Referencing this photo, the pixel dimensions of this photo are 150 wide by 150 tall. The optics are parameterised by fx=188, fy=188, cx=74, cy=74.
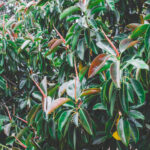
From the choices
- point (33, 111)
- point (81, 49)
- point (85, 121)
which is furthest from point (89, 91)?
point (33, 111)

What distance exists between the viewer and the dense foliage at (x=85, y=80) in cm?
80

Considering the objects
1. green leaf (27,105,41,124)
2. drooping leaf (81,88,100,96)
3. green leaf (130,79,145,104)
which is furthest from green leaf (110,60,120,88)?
green leaf (27,105,41,124)

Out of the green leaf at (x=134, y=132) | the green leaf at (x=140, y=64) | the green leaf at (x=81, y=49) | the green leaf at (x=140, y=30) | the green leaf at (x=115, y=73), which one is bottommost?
the green leaf at (x=134, y=132)

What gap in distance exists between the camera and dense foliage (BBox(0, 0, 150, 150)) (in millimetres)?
804

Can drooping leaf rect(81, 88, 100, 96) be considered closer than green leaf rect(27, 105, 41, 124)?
Yes

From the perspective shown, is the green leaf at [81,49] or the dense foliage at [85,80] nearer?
the dense foliage at [85,80]

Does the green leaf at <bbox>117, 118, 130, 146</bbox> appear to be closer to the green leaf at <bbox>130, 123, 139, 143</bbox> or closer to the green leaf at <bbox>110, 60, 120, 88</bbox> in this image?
the green leaf at <bbox>130, 123, 139, 143</bbox>

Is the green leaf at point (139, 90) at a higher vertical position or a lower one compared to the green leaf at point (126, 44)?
lower

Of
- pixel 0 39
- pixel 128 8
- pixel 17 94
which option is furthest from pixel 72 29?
pixel 17 94

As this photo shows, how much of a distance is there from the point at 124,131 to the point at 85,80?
0.39m

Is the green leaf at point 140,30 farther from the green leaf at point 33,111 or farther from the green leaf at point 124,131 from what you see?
the green leaf at point 33,111

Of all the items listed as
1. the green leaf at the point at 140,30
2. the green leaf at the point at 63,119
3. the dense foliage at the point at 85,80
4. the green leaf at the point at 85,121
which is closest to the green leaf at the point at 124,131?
the dense foliage at the point at 85,80

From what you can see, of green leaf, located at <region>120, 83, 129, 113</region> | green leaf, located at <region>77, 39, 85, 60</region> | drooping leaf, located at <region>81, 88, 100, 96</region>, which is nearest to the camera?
green leaf, located at <region>120, 83, 129, 113</region>

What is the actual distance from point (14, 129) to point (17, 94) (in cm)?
32
